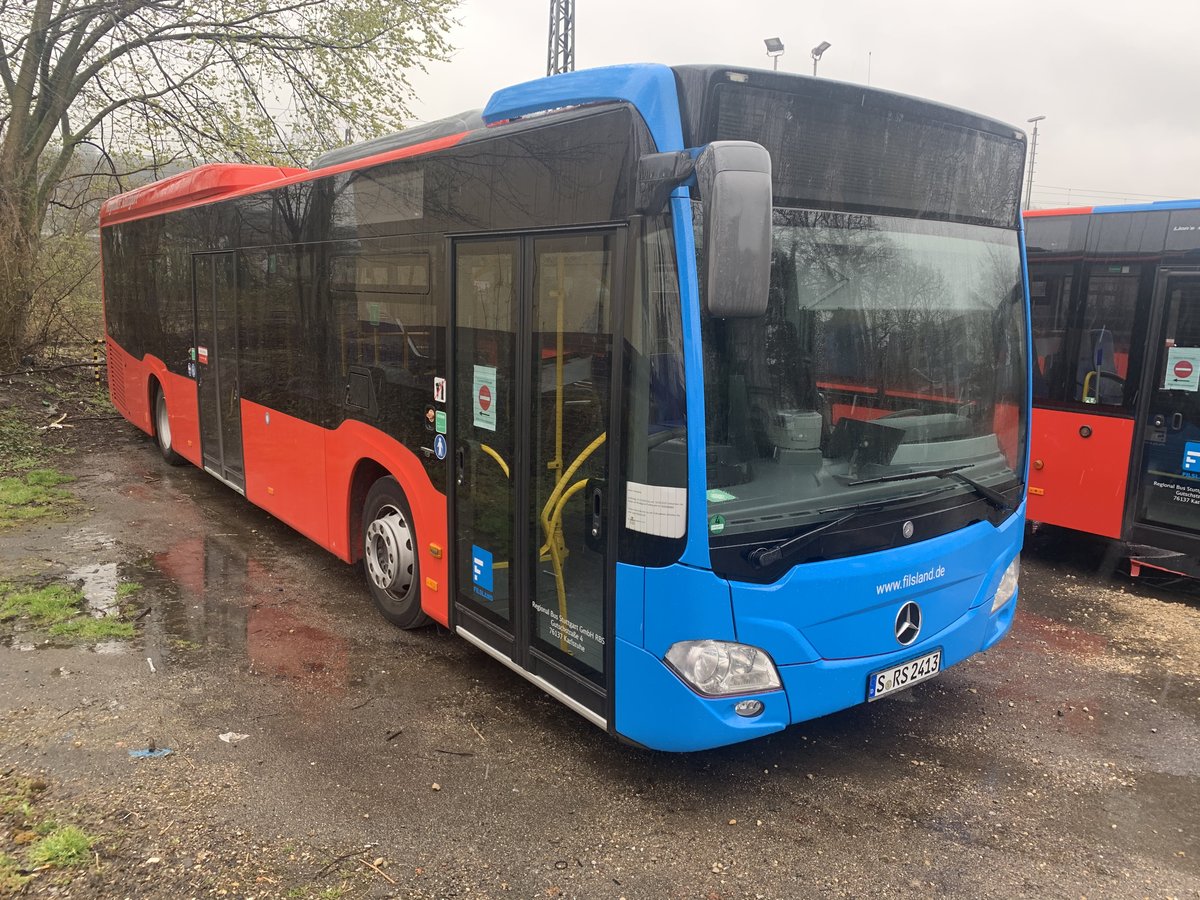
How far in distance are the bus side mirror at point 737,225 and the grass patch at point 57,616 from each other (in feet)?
14.5

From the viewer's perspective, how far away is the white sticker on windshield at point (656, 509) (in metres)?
3.23

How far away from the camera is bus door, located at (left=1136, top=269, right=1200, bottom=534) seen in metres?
6.55

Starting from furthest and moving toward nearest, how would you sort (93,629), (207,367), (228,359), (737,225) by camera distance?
(207,367), (228,359), (93,629), (737,225)

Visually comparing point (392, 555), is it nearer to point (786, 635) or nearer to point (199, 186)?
point (786, 635)

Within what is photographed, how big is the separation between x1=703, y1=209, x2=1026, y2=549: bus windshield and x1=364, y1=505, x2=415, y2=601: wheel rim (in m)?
2.62

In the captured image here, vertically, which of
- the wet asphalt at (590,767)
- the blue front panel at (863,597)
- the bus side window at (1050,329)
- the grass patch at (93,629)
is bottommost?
the wet asphalt at (590,767)

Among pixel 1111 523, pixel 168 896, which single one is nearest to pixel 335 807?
pixel 168 896

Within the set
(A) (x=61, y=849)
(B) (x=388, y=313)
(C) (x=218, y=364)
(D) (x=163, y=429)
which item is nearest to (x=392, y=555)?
(B) (x=388, y=313)

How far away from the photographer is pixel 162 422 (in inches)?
411

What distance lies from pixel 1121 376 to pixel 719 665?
17.7 feet

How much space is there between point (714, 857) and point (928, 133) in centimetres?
310

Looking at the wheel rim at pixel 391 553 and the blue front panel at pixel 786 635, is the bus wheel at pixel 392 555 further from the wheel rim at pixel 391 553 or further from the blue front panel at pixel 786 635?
the blue front panel at pixel 786 635

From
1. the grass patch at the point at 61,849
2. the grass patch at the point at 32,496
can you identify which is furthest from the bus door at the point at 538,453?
the grass patch at the point at 32,496

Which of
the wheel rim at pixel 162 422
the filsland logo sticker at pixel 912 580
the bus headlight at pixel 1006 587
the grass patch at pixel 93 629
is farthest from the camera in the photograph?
the wheel rim at pixel 162 422
